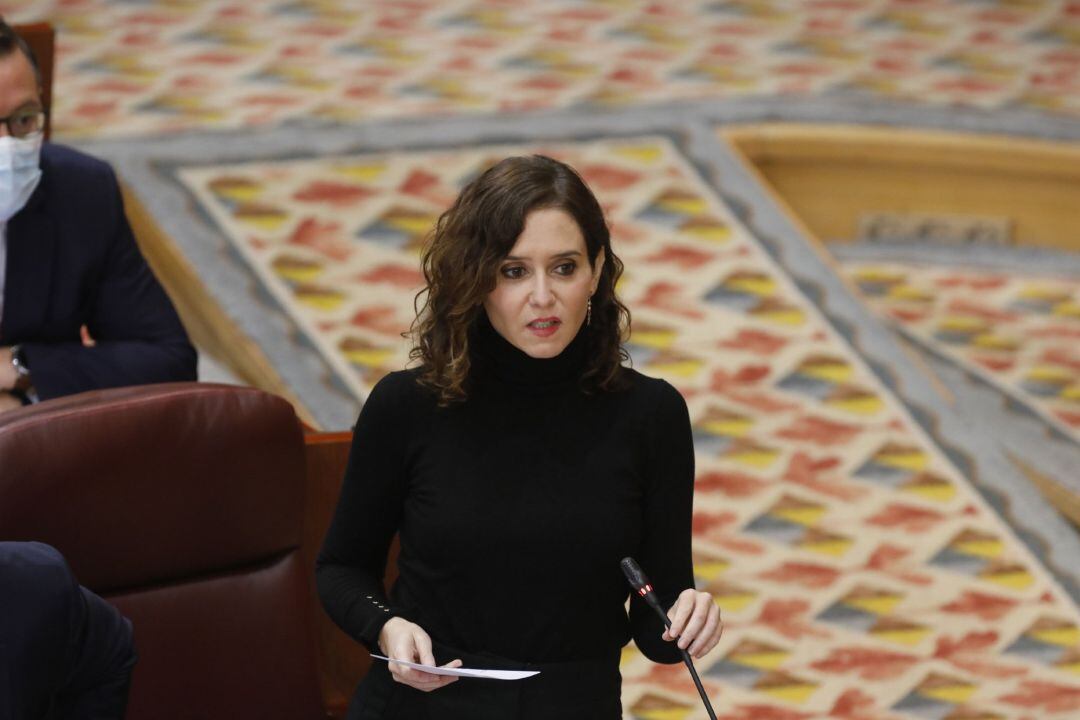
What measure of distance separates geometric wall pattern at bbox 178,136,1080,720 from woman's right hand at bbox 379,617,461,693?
0.82 metres

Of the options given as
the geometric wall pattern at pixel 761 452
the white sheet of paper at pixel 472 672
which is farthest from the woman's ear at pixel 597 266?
the geometric wall pattern at pixel 761 452

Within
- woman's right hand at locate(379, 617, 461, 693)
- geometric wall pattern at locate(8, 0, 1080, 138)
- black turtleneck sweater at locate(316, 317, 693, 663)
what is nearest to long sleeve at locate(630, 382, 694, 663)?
black turtleneck sweater at locate(316, 317, 693, 663)

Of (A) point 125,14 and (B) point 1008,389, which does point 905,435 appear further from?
(A) point 125,14

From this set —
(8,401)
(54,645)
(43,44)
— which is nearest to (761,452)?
(43,44)

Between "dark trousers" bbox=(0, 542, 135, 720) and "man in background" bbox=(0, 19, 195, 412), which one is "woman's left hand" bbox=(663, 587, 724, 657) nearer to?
"dark trousers" bbox=(0, 542, 135, 720)

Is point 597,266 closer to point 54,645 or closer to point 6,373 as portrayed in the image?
point 54,645

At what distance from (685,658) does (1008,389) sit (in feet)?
5.62

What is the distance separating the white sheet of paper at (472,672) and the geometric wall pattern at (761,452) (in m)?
0.80

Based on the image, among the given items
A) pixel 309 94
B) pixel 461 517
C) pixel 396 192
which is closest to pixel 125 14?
pixel 309 94

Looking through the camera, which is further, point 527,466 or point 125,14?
point 125,14

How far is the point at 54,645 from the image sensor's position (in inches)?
34.3

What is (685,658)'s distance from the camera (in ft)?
3.04

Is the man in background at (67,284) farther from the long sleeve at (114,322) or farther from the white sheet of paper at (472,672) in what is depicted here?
the white sheet of paper at (472,672)

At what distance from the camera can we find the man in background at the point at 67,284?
1.30 metres
